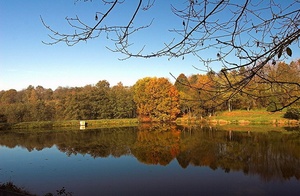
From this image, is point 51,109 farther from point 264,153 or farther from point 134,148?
point 264,153

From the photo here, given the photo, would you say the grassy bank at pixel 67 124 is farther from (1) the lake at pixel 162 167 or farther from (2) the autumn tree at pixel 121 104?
(1) the lake at pixel 162 167

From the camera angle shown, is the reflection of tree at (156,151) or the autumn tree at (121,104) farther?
the autumn tree at (121,104)

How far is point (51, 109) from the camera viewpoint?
4153 centimetres

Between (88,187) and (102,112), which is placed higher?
(102,112)

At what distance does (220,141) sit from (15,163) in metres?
12.2

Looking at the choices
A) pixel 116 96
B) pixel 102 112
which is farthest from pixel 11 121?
pixel 116 96

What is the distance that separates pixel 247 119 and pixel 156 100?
12.8 m

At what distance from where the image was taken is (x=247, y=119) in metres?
30.3

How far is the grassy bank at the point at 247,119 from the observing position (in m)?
28.2

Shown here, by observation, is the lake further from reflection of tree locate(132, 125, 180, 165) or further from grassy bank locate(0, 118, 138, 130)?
grassy bank locate(0, 118, 138, 130)

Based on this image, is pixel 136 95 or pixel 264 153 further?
pixel 136 95

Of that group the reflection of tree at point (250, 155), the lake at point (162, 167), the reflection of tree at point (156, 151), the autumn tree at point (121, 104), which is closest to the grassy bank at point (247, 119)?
the autumn tree at point (121, 104)

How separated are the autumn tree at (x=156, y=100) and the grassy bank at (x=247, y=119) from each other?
2473mm

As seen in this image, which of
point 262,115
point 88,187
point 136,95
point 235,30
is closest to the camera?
point 235,30
